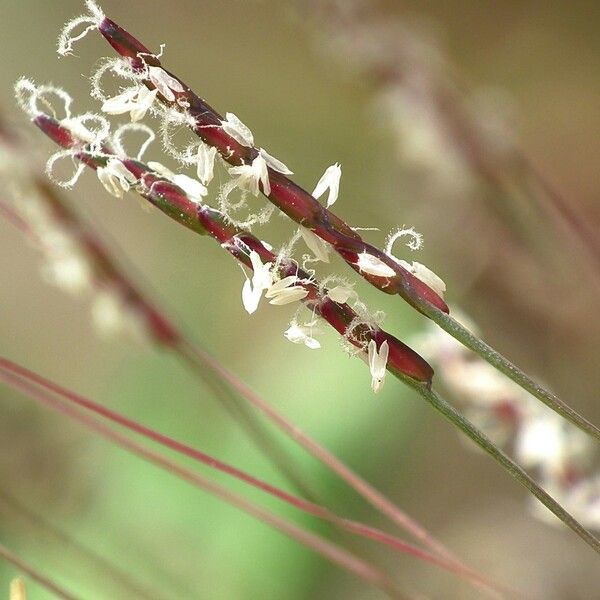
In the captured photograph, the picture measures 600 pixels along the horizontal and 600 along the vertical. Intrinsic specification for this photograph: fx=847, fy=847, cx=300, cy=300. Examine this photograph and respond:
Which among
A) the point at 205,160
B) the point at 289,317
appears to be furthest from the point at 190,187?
the point at 289,317

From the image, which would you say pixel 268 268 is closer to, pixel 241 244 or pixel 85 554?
pixel 241 244

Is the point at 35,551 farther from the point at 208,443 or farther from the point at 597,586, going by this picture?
the point at 597,586

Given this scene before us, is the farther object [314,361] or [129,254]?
[129,254]

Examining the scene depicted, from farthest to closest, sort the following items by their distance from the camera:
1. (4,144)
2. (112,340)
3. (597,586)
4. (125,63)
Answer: (112,340)
(597,586)
(4,144)
(125,63)

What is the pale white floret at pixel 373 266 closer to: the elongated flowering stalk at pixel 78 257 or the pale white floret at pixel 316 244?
the pale white floret at pixel 316 244

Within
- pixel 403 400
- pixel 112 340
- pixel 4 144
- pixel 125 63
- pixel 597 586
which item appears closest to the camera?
pixel 125 63

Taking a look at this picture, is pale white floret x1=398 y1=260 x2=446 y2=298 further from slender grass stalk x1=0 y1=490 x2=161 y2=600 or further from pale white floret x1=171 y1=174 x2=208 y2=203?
slender grass stalk x1=0 y1=490 x2=161 y2=600

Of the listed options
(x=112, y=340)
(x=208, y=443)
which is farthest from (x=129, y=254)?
(x=208, y=443)

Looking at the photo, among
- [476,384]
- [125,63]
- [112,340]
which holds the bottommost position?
[125,63]
